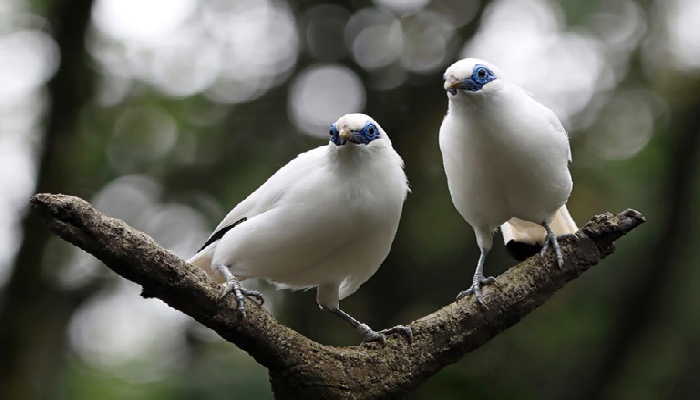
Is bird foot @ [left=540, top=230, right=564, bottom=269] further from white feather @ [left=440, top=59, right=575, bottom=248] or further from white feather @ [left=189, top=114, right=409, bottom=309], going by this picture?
white feather @ [left=189, top=114, right=409, bottom=309]

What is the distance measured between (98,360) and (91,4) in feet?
20.2

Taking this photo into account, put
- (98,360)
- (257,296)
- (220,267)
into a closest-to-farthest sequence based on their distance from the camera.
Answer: (257,296) → (220,267) → (98,360)

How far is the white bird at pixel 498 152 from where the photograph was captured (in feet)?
18.7

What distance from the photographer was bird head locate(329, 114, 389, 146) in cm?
535

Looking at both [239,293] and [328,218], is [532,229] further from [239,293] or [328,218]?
[239,293]

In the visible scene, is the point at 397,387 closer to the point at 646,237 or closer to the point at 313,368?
the point at 313,368

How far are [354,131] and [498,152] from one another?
1.00m

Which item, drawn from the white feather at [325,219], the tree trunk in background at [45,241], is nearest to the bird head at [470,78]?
the white feather at [325,219]

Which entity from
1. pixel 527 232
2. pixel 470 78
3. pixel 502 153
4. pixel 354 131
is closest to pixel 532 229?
pixel 527 232

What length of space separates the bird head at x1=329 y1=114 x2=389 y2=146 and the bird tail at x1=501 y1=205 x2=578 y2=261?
1.60 meters

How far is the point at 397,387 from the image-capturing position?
530cm

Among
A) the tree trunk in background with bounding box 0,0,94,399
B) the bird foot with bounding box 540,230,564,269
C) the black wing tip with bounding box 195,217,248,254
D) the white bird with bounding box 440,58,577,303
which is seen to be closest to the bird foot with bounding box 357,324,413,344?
the white bird with bounding box 440,58,577,303

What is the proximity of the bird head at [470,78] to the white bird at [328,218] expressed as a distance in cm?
56

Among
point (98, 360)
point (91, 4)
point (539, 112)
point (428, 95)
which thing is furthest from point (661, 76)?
point (98, 360)
